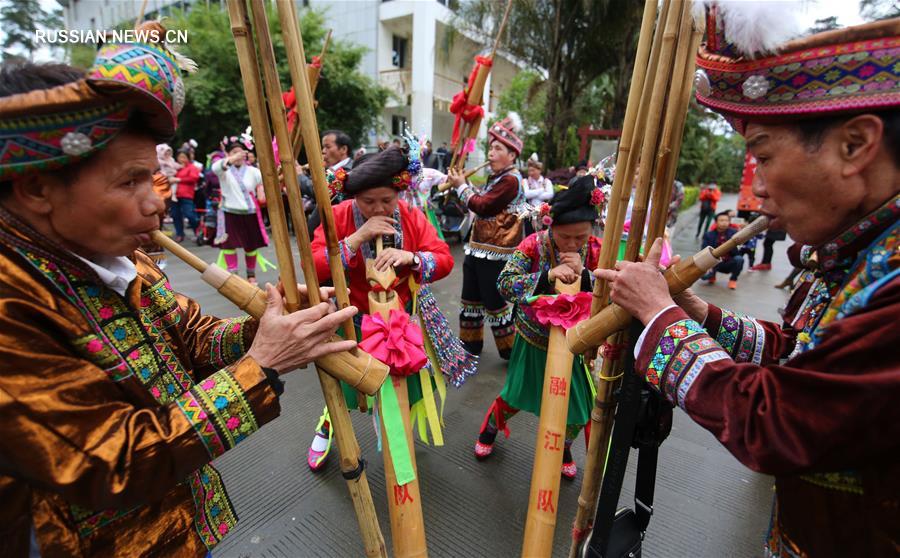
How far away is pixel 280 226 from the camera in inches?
47.5

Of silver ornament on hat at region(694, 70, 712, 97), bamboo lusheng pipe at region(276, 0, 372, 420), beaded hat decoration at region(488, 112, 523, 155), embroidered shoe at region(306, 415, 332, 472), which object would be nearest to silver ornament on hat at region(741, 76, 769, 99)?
silver ornament on hat at region(694, 70, 712, 97)

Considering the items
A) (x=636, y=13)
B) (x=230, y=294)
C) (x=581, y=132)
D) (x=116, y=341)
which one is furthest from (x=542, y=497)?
(x=636, y=13)

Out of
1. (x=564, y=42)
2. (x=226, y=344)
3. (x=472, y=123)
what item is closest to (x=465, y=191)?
(x=472, y=123)

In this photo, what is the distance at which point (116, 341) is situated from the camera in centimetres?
103

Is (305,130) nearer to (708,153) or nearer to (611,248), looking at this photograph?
(611,248)

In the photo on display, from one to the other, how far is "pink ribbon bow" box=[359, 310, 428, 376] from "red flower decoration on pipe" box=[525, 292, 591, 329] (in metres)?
0.58

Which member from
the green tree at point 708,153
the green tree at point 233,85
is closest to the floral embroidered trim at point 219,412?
the green tree at point 708,153

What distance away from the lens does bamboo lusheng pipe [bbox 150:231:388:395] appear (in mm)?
1152

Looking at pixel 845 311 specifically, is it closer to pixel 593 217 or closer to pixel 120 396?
pixel 593 217

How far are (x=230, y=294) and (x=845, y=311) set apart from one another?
1455mm

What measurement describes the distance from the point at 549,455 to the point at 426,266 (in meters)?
1.04

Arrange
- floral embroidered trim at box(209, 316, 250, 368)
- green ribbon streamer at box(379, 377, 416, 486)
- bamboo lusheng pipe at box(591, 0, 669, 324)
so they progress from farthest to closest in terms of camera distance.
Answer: green ribbon streamer at box(379, 377, 416, 486)
floral embroidered trim at box(209, 316, 250, 368)
bamboo lusheng pipe at box(591, 0, 669, 324)

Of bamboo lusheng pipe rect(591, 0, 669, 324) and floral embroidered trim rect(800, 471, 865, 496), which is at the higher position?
bamboo lusheng pipe rect(591, 0, 669, 324)

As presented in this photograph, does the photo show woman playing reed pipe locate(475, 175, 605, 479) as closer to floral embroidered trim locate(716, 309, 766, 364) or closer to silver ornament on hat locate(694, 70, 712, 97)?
floral embroidered trim locate(716, 309, 766, 364)
